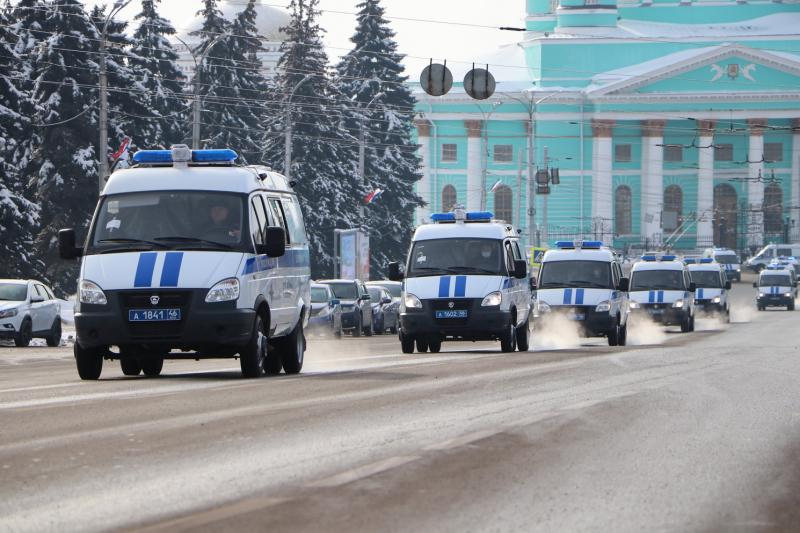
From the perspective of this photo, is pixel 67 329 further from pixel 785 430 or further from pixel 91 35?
pixel 785 430

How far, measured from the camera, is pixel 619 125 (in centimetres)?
11081

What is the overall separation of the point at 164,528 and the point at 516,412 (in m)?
5.91

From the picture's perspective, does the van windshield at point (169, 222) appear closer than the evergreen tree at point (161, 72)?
Yes

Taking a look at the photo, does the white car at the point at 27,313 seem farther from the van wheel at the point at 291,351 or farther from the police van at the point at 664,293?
the van wheel at the point at 291,351

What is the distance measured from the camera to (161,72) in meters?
73.1

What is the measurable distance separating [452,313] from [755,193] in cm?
8798

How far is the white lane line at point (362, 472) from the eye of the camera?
28.3ft

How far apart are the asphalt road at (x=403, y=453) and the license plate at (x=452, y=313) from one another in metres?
8.63

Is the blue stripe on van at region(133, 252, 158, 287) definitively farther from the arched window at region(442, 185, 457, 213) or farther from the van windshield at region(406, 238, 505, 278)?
the arched window at region(442, 185, 457, 213)

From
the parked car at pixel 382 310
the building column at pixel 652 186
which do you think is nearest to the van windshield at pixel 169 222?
the parked car at pixel 382 310

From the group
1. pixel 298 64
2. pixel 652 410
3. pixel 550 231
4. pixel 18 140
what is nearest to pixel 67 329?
pixel 18 140

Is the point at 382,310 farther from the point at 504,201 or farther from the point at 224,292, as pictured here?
Answer: the point at 504,201

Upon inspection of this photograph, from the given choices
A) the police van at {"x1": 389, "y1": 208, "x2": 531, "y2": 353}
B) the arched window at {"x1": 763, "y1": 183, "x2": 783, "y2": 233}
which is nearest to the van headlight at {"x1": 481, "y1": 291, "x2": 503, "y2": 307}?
the police van at {"x1": 389, "y1": 208, "x2": 531, "y2": 353}

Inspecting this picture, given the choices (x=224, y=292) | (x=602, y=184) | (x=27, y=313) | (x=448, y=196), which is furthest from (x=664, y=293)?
(x=448, y=196)
